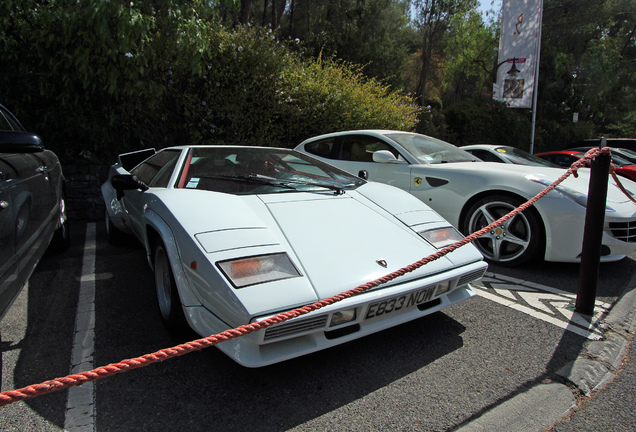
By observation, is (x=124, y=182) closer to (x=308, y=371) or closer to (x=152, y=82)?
(x=308, y=371)

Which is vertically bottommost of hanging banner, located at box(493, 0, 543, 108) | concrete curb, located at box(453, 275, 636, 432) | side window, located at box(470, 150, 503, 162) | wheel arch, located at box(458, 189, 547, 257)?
concrete curb, located at box(453, 275, 636, 432)

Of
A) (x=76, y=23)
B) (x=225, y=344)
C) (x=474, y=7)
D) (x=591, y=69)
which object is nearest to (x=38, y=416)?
(x=225, y=344)

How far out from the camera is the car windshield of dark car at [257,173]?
2840 millimetres

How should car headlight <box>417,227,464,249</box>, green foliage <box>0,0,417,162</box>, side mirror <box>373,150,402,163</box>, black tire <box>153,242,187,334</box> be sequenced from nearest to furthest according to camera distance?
black tire <box>153,242,187,334</box>, car headlight <box>417,227,464,249</box>, side mirror <box>373,150,402,163</box>, green foliage <box>0,0,417,162</box>

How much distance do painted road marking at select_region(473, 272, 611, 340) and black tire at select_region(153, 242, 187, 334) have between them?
222 cm

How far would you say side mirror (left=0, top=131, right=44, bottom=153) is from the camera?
203cm

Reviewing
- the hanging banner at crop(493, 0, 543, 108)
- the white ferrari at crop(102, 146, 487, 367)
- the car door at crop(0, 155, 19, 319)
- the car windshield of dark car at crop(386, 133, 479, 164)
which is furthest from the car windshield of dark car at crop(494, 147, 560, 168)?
the car door at crop(0, 155, 19, 319)

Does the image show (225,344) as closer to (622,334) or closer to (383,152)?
(622,334)

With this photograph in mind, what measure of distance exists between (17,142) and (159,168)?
1358 mm

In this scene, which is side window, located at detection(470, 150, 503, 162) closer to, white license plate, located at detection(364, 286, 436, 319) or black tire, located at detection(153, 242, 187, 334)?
white license plate, located at detection(364, 286, 436, 319)

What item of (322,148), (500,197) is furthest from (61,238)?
(500,197)

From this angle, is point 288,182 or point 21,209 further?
point 288,182

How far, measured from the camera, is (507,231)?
149 inches

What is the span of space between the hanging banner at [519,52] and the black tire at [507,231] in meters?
10.8
